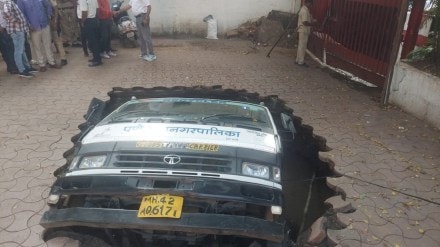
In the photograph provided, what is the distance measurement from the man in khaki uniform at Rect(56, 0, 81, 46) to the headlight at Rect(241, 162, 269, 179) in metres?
8.65

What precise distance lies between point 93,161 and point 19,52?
5.81 m

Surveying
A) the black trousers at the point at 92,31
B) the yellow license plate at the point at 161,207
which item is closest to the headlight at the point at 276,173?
the yellow license plate at the point at 161,207

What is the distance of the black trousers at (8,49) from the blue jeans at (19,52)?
8.4 inches

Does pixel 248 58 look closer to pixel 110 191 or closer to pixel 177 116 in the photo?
pixel 177 116

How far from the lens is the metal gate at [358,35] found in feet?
22.4

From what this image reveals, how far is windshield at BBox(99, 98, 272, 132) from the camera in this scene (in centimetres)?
330

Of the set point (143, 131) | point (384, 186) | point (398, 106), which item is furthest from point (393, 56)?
point (143, 131)

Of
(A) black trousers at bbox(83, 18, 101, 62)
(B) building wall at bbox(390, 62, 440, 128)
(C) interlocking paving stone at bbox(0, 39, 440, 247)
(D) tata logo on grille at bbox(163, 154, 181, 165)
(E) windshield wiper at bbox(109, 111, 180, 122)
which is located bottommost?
(C) interlocking paving stone at bbox(0, 39, 440, 247)

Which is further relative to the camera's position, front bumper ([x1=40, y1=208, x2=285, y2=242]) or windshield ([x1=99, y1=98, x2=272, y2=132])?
windshield ([x1=99, y1=98, x2=272, y2=132])

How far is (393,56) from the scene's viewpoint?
20.0ft

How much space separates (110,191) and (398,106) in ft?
18.2

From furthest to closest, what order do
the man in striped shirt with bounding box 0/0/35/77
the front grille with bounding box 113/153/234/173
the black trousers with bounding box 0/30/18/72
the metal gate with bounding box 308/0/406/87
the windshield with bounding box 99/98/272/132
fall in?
→ the black trousers with bounding box 0/30/18/72 → the metal gate with bounding box 308/0/406/87 → the man in striped shirt with bounding box 0/0/35/77 → the windshield with bounding box 99/98/272/132 → the front grille with bounding box 113/153/234/173

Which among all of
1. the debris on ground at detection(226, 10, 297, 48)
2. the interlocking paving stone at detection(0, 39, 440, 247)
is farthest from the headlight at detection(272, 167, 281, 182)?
the debris on ground at detection(226, 10, 297, 48)

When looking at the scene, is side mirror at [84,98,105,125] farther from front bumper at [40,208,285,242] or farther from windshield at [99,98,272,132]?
front bumper at [40,208,285,242]
